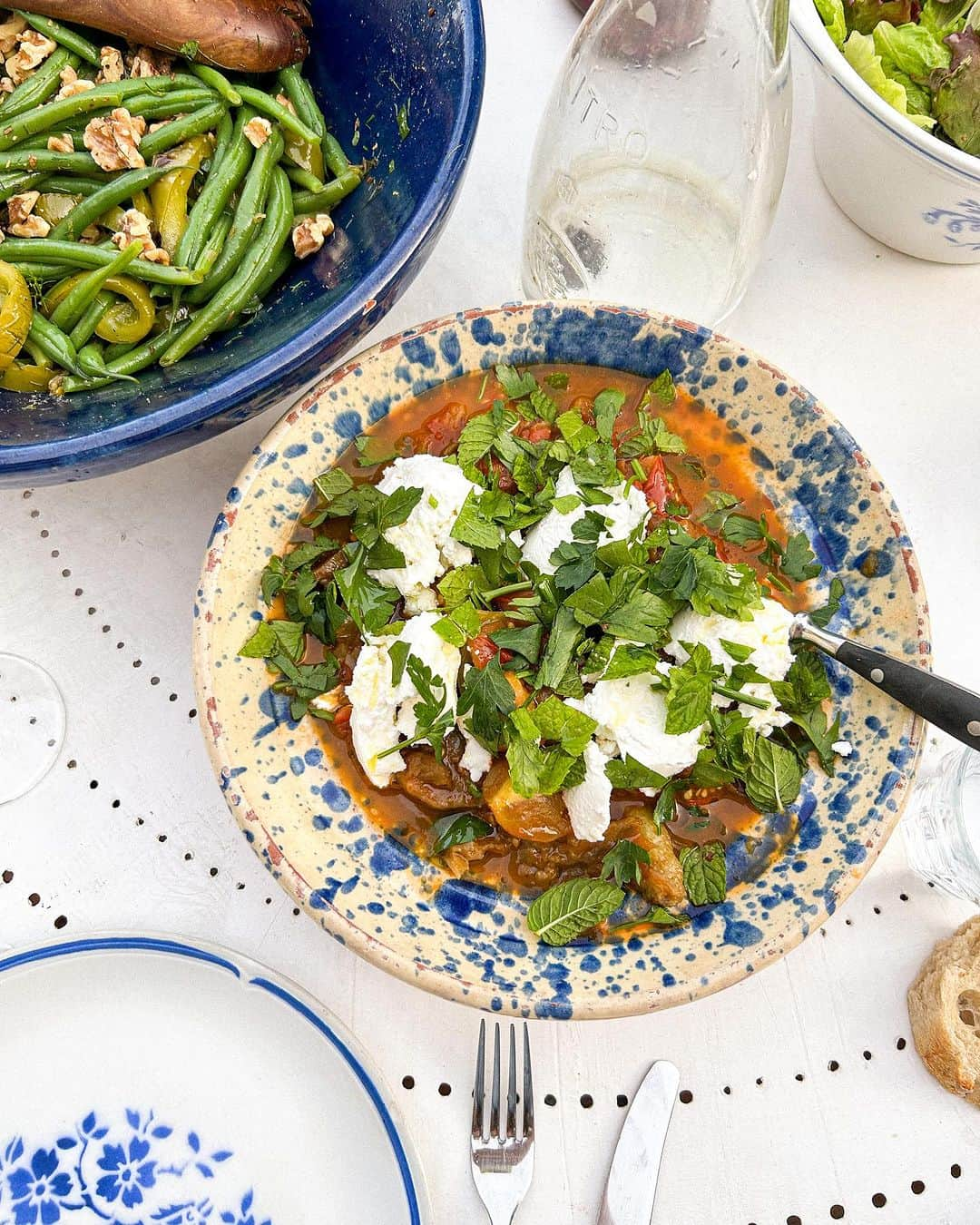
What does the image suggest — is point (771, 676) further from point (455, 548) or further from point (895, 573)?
point (455, 548)

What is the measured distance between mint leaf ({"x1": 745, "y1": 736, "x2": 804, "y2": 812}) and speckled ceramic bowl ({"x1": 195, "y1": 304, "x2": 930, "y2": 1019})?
0.05 meters

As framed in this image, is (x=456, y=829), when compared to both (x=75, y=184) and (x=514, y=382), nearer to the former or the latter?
(x=514, y=382)

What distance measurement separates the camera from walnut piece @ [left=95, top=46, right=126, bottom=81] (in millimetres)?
1578

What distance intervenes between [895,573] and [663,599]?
1.24 ft

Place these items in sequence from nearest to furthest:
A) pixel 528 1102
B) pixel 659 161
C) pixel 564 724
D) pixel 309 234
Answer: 1. pixel 564 724
2. pixel 528 1102
3. pixel 309 234
4. pixel 659 161

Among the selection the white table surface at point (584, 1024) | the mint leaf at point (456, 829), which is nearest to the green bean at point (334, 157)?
the white table surface at point (584, 1024)

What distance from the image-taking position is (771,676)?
4.64 feet

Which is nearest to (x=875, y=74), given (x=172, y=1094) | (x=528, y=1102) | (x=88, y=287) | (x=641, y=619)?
(x=641, y=619)

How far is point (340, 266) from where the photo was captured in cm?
153

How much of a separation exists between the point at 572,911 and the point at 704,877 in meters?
0.20

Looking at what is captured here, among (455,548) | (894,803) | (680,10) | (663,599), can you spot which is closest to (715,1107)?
(894,803)

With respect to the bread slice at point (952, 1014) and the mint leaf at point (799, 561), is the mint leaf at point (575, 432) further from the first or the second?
the bread slice at point (952, 1014)

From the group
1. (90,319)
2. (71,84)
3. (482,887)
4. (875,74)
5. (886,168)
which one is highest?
(875,74)

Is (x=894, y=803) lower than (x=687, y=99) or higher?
lower
